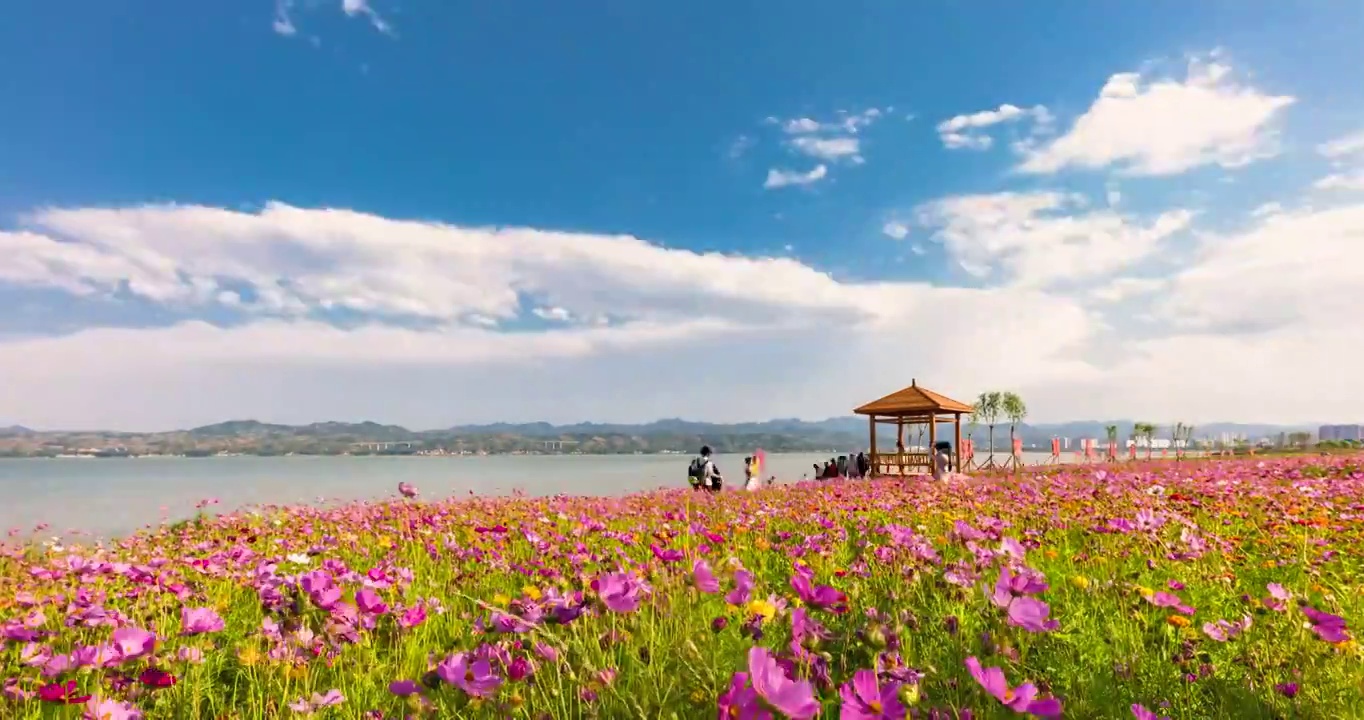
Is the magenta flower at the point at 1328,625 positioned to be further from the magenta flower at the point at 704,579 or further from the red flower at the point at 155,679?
the red flower at the point at 155,679

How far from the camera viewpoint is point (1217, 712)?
2.65 meters

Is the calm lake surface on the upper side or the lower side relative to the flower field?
lower

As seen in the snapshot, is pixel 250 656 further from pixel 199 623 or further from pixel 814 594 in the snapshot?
pixel 814 594

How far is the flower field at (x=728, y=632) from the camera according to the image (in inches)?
75.8

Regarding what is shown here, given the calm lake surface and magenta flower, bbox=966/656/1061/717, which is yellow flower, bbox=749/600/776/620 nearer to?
magenta flower, bbox=966/656/1061/717

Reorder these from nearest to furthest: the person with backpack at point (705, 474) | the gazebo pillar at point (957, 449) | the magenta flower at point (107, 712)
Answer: the magenta flower at point (107, 712), the person with backpack at point (705, 474), the gazebo pillar at point (957, 449)

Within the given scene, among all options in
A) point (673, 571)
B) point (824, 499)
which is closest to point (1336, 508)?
point (824, 499)

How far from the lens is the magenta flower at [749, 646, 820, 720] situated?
124 centimetres

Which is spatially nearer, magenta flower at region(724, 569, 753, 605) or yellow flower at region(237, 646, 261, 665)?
magenta flower at region(724, 569, 753, 605)

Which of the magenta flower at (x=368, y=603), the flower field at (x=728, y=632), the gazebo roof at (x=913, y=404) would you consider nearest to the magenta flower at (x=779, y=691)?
the flower field at (x=728, y=632)

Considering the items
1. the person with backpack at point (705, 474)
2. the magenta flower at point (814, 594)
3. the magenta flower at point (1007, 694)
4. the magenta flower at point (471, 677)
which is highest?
the magenta flower at point (814, 594)

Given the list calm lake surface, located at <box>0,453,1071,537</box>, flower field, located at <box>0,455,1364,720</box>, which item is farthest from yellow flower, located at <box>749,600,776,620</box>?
calm lake surface, located at <box>0,453,1071,537</box>

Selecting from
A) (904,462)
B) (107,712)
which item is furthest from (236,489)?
(107,712)

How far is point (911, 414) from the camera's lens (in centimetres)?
2766
